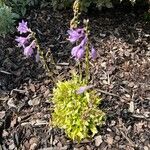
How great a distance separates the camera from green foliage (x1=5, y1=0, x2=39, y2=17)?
16.0 ft

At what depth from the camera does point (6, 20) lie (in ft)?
15.0

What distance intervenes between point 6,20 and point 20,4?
0.47m

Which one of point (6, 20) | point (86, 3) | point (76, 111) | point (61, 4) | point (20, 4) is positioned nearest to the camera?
point (76, 111)

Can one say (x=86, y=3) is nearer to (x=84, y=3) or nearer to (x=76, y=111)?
(x=84, y=3)

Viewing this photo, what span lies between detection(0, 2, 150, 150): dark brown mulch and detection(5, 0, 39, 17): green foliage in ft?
0.38

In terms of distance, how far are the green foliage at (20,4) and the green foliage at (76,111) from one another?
5.68 feet

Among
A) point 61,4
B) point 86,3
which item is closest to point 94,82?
point 86,3


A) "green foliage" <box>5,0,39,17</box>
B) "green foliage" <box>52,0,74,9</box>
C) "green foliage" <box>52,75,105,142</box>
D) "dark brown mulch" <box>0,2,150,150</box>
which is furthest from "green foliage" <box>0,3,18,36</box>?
"green foliage" <box>52,75,105,142</box>

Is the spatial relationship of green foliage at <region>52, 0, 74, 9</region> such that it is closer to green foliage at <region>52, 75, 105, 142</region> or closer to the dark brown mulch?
the dark brown mulch

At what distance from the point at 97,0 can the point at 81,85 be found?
1.60 metres

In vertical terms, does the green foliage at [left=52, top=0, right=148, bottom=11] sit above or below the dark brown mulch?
above

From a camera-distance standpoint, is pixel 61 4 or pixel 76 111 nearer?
pixel 76 111

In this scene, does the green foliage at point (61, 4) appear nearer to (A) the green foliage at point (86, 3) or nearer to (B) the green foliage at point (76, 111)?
(A) the green foliage at point (86, 3)

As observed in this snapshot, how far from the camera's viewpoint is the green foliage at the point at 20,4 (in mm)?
4887
